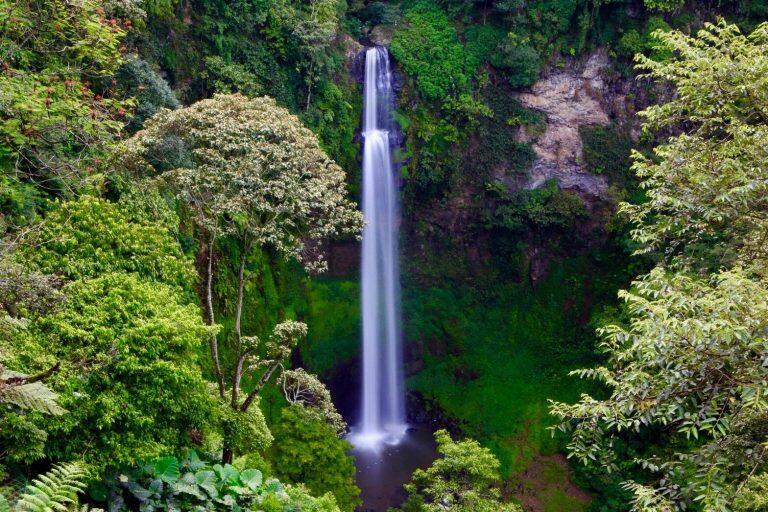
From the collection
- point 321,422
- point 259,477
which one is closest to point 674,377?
point 259,477

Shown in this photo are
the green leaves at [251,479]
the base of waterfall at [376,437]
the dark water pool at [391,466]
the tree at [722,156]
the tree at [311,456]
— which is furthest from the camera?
the base of waterfall at [376,437]

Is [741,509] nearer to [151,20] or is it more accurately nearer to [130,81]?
[130,81]

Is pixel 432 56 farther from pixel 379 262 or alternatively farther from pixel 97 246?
pixel 97 246

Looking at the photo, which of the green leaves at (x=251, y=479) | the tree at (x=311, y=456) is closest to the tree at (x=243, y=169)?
the green leaves at (x=251, y=479)

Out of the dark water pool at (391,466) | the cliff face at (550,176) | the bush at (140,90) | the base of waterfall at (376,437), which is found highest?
the cliff face at (550,176)

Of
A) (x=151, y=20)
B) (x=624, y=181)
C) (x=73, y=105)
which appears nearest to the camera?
(x=73, y=105)

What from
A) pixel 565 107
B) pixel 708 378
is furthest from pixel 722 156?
pixel 565 107

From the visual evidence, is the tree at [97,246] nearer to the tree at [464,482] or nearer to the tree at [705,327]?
the tree at [705,327]
